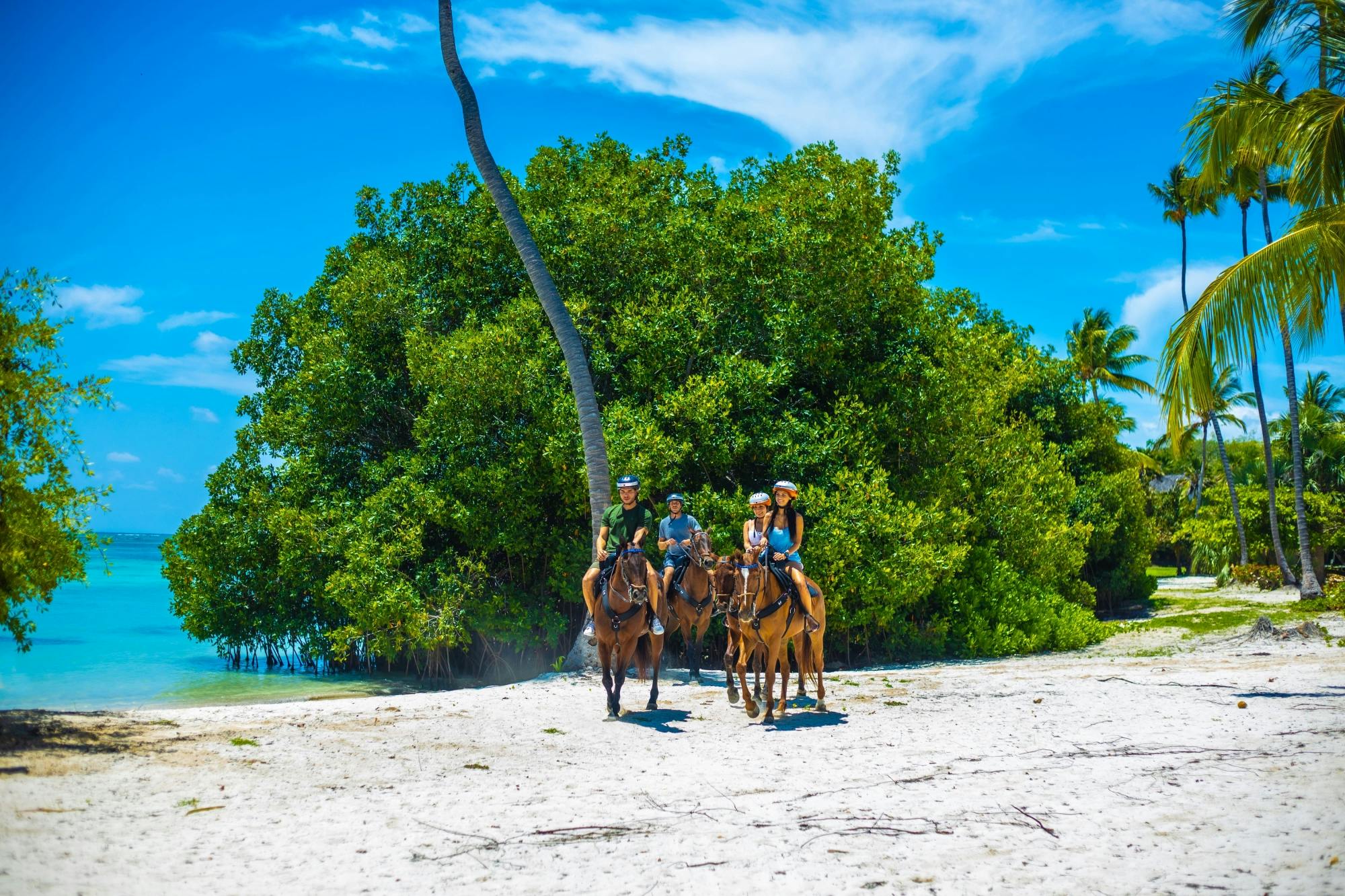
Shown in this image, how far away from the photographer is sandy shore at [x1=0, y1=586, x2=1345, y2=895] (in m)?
5.28

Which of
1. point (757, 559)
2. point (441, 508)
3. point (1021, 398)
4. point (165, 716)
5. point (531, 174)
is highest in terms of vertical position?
point (531, 174)

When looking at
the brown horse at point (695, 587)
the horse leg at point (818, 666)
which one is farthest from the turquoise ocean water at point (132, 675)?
the horse leg at point (818, 666)

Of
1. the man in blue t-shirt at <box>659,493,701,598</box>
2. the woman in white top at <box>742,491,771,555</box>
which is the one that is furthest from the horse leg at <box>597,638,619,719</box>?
the woman in white top at <box>742,491,771,555</box>

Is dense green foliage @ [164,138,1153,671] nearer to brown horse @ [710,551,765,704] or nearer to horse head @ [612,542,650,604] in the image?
brown horse @ [710,551,765,704]

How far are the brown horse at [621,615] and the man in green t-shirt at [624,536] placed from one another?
12 cm

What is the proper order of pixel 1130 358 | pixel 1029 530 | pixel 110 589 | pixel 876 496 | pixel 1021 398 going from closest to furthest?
pixel 876 496, pixel 1029 530, pixel 1021 398, pixel 1130 358, pixel 110 589

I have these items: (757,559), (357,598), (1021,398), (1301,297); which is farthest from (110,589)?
(1301,297)

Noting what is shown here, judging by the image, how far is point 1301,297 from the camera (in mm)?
10844

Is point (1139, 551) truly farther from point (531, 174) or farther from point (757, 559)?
point (757, 559)

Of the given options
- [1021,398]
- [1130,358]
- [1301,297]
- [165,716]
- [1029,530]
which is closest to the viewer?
[165,716]

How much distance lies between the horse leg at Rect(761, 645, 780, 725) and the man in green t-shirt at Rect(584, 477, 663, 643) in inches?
53.7

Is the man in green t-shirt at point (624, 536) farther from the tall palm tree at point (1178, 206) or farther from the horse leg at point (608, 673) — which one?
the tall palm tree at point (1178, 206)

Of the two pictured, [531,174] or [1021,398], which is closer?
[531,174]

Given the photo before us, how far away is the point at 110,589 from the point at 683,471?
64.9 m
